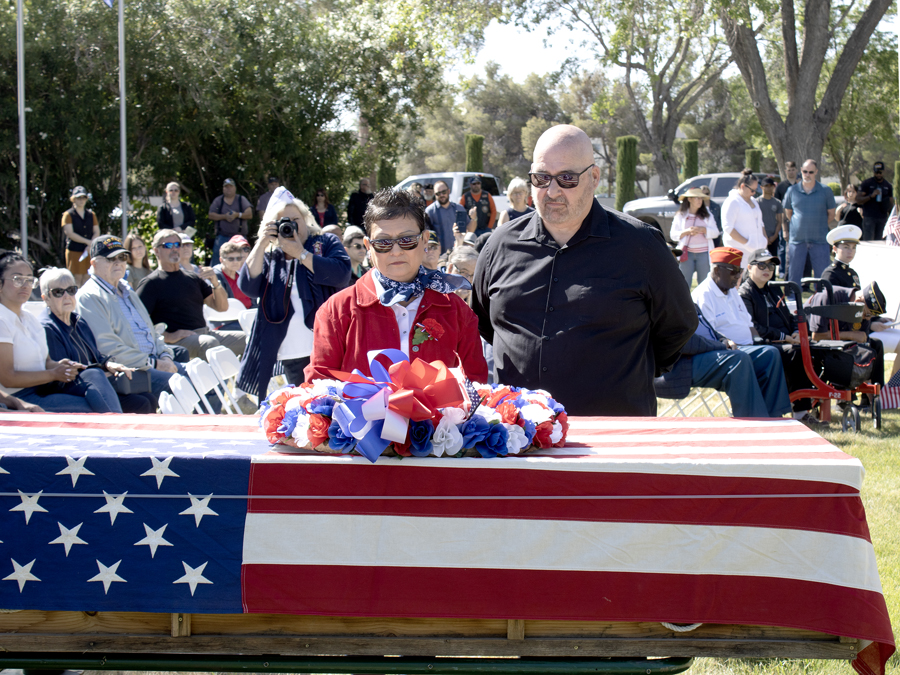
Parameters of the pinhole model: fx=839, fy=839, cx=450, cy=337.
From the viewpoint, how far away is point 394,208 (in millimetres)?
2729

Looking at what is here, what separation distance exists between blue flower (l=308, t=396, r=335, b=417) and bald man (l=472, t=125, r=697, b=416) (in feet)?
3.64

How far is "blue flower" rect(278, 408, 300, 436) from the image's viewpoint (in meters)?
2.30

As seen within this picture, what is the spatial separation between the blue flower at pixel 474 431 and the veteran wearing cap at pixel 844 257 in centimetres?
722

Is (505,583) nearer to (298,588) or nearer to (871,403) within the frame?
(298,588)

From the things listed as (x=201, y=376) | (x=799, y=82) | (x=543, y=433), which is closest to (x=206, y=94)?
(x=201, y=376)

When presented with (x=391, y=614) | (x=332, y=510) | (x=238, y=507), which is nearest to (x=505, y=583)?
(x=391, y=614)

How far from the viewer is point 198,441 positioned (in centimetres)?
245

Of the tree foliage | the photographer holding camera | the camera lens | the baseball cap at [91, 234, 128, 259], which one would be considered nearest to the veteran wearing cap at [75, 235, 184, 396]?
the baseball cap at [91, 234, 128, 259]

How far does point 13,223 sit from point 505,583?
14.9 metres

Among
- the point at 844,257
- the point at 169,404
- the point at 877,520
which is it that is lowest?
the point at 877,520

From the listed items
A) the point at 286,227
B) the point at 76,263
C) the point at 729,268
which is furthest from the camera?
the point at 76,263

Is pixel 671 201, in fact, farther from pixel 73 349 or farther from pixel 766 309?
pixel 73 349

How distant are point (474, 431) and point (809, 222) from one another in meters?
11.1

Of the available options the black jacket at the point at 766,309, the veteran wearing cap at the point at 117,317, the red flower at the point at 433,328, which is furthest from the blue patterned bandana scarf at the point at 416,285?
the black jacket at the point at 766,309
